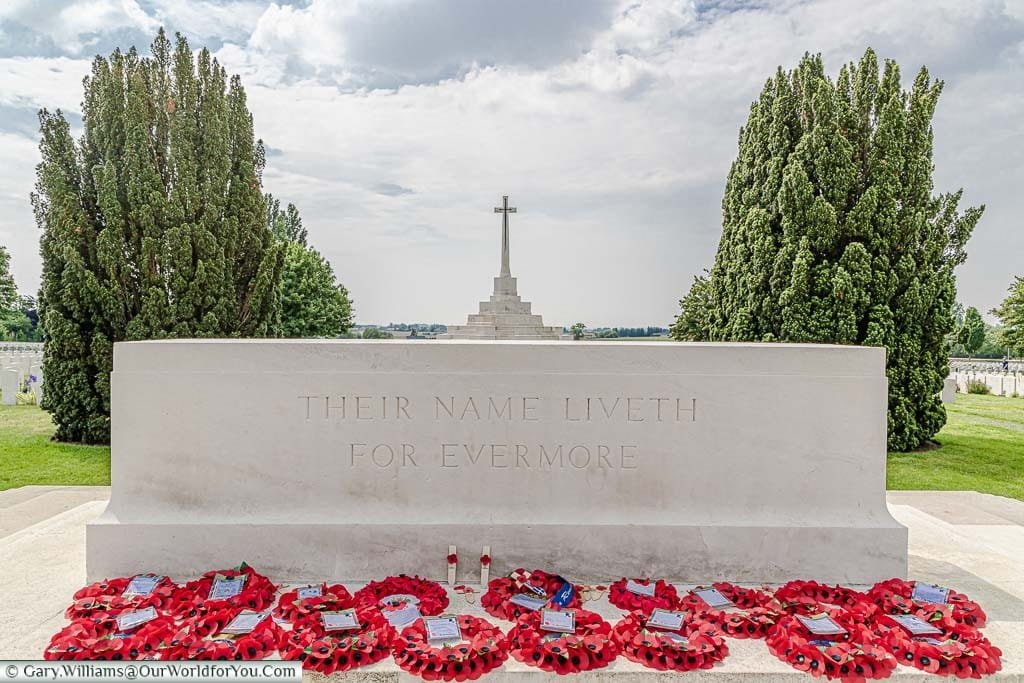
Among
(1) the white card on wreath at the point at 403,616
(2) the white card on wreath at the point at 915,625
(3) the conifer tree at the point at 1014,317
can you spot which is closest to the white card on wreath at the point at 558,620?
(1) the white card on wreath at the point at 403,616

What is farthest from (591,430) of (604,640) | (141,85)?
(141,85)

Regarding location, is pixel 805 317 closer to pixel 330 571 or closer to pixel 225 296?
pixel 330 571

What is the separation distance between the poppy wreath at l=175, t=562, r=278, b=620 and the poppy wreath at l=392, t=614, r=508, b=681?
2.89 ft

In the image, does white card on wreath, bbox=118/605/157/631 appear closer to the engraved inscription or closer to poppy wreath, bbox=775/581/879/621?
the engraved inscription

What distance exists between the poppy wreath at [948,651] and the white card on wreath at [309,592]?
9.44ft

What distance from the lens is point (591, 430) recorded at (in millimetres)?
3748

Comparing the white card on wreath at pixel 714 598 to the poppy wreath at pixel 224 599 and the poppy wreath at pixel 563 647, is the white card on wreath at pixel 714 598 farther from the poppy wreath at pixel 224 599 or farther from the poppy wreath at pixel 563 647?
the poppy wreath at pixel 224 599

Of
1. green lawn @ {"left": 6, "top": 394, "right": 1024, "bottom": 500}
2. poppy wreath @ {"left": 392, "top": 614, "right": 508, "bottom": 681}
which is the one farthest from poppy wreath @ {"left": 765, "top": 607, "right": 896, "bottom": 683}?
green lawn @ {"left": 6, "top": 394, "right": 1024, "bottom": 500}

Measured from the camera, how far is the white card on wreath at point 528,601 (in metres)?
3.22

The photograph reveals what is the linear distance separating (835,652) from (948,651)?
54cm

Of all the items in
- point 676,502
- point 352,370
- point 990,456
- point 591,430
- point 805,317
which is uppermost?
point 805,317

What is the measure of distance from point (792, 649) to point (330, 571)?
2541 mm

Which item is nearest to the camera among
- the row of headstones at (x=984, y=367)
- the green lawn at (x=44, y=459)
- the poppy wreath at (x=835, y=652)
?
the poppy wreath at (x=835, y=652)

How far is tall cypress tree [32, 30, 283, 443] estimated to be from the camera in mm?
8633
